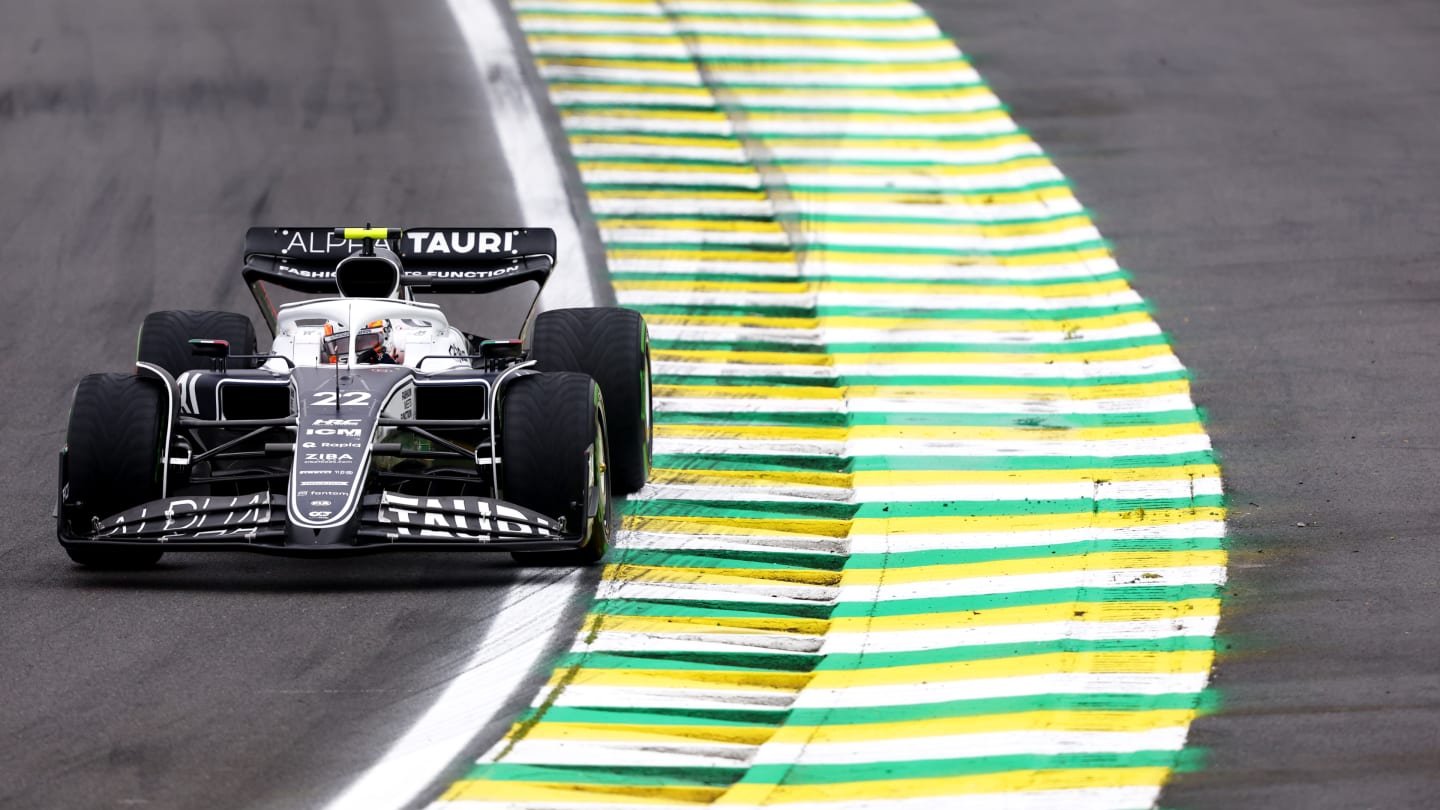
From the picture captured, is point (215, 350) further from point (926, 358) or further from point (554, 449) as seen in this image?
point (926, 358)

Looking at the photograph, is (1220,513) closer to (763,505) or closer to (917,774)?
(763,505)

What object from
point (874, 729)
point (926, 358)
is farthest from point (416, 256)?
point (874, 729)

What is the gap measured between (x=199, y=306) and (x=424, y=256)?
4.30 metres

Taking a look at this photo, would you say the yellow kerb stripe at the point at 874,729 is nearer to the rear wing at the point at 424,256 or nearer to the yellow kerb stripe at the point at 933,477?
the yellow kerb stripe at the point at 933,477

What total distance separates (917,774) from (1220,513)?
14.0 ft

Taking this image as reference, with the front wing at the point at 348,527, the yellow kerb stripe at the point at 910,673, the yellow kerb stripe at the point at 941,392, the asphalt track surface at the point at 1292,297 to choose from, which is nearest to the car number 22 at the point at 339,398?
the front wing at the point at 348,527

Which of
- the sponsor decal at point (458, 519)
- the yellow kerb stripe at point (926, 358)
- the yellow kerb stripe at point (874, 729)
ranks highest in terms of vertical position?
the sponsor decal at point (458, 519)

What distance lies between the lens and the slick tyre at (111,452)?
11.3 metres

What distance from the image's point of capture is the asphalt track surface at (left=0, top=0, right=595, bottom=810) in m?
9.31

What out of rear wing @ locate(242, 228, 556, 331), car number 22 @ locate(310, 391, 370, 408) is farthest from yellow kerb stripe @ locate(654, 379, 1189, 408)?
car number 22 @ locate(310, 391, 370, 408)

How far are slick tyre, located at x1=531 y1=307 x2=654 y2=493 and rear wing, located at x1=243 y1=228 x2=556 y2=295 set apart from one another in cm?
76

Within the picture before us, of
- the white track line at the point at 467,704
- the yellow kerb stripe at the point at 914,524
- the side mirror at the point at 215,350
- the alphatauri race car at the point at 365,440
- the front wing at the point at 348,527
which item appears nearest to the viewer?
the white track line at the point at 467,704

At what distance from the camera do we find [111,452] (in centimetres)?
1132

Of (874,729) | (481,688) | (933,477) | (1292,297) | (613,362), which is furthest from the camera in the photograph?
(1292,297)
